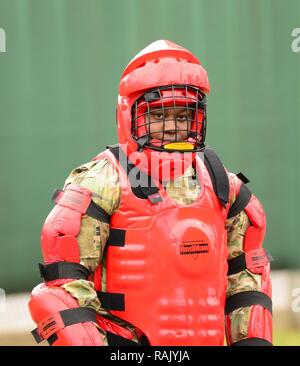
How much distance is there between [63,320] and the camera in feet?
5.88

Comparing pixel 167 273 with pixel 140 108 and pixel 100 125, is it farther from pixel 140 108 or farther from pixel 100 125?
pixel 100 125

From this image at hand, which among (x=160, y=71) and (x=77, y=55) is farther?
(x=77, y=55)

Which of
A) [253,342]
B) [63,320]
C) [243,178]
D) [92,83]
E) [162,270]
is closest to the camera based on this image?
[63,320]

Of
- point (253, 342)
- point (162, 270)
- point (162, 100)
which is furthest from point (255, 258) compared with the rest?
point (162, 100)

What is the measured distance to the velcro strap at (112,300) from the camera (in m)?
1.91

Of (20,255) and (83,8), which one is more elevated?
(83,8)

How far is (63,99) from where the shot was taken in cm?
338

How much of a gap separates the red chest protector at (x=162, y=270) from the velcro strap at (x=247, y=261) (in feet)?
0.51

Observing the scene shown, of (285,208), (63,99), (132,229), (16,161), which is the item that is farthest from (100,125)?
(132,229)

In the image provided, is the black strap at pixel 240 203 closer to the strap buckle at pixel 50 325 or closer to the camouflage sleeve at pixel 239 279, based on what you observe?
the camouflage sleeve at pixel 239 279

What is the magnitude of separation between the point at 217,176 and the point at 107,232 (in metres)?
0.39

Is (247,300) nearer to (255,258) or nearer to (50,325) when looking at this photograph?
(255,258)

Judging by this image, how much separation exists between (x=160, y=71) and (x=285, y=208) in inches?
91.7
